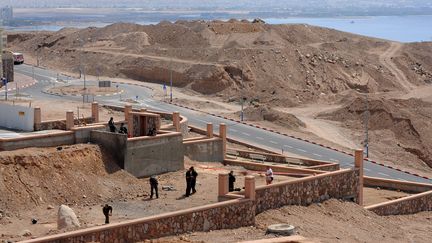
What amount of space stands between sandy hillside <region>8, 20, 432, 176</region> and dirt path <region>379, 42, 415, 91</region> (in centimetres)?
17

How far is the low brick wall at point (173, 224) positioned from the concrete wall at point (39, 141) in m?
7.57

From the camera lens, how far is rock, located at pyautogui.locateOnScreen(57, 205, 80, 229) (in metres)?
26.4

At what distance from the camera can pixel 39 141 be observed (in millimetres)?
32562

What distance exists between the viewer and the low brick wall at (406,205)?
1359 inches

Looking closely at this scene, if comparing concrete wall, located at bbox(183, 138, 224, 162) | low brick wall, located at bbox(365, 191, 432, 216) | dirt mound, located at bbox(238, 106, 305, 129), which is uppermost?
concrete wall, located at bbox(183, 138, 224, 162)

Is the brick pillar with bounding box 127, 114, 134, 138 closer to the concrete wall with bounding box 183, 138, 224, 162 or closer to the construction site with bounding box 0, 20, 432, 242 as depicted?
the construction site with bounding box 0, 20, 432, 242

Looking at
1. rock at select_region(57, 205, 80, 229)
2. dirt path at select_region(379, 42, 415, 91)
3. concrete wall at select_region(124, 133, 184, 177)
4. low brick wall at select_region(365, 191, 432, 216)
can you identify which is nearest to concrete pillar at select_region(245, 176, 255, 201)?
rock at select_region(57, 205, 80, 229)

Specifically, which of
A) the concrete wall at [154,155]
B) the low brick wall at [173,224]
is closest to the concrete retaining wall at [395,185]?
the concrete wall at [154,155]

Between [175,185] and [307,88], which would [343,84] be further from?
[175,185]

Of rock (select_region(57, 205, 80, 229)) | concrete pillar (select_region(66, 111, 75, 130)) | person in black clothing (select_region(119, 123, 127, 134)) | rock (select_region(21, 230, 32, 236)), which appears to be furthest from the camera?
person in black clothing (select_region(119, 123, 127, 134))

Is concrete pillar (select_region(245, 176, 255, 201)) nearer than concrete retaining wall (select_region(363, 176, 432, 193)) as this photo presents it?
Yes

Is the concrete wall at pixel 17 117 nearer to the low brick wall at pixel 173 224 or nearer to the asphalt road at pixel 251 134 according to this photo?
the low brick wall at pixel 173 224

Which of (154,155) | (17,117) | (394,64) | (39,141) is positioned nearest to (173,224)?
(39,141)

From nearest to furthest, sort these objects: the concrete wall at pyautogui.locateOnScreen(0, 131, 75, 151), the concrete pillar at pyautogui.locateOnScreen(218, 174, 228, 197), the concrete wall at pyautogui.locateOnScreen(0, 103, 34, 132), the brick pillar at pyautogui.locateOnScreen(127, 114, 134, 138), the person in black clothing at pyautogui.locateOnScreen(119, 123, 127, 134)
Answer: the concrete pillar at pyautogui.locateOnScreen(218, 174, 228, 197)
the concrete wall at pyautogui.locateOnScreen(0, 131, 75, 151)
the person in black clothing at pyautogui.locateOnScreen(119, 123, 127, 134)
the brick pillar at pyautogui.locateOnScreen(127, 114, 134, 138)
the concrete wall at pyautogui.locateOnScreen(0, 103, 34, 132)
